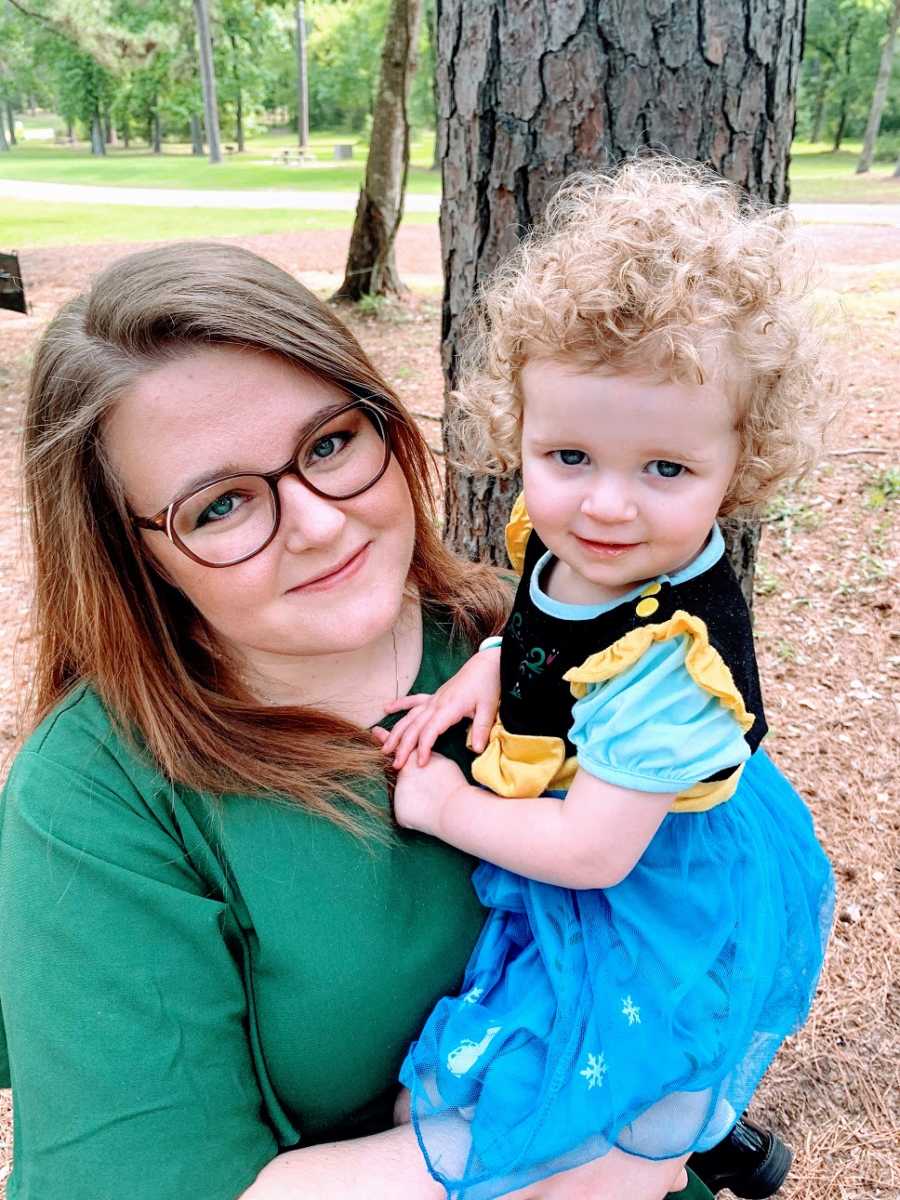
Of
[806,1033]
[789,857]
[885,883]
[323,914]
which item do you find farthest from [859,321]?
[323,914]

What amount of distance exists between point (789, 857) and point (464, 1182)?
0.73m

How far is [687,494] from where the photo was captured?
4.23ft

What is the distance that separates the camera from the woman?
115 centimetres

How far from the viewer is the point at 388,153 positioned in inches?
377

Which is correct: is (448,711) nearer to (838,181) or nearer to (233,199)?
(233,199)

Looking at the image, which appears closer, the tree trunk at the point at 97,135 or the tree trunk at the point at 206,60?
the tree trunk at the point at 206,60

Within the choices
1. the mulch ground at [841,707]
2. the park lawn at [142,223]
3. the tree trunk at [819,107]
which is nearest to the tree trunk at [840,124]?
the tree trunk at [819,107]

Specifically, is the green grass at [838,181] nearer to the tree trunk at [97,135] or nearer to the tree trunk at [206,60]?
the tree trunk at [206,60]

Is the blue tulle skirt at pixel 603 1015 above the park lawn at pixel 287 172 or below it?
below

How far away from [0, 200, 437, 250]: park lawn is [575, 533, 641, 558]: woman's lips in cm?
1685

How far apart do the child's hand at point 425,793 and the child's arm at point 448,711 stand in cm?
2

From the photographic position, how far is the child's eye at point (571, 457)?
1.33m

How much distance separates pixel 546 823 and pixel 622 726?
0.63ft

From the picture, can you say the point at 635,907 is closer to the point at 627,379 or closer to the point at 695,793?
the point at 695,793
